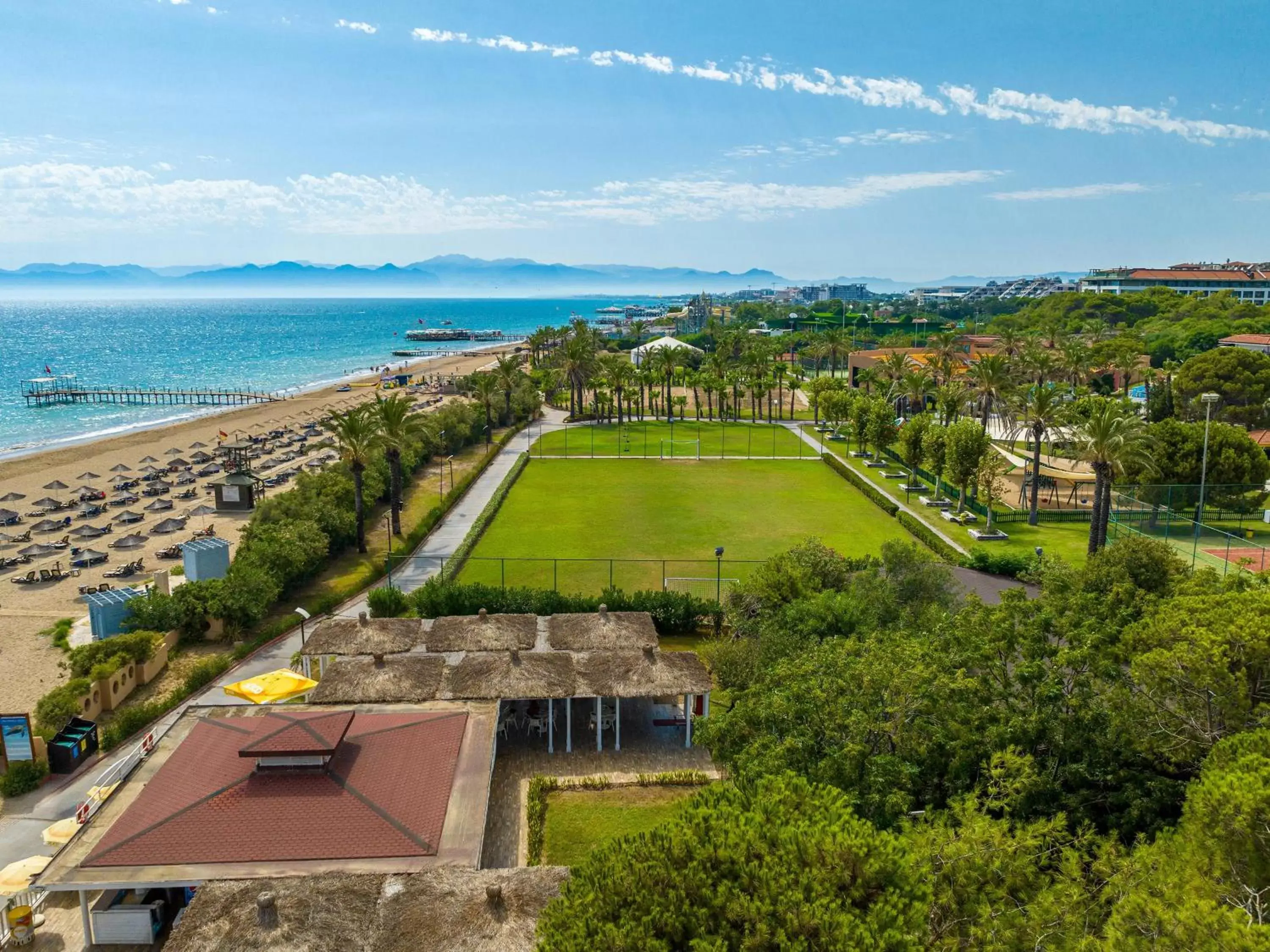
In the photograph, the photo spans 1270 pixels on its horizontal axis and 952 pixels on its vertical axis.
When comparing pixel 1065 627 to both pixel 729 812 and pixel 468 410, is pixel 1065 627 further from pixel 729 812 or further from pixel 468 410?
pixel 468 410

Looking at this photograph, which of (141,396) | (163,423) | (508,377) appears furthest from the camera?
(141,396)

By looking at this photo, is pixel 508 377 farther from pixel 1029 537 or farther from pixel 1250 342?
pixel 1250 342

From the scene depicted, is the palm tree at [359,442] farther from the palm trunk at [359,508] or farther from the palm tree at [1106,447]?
the palm tree at [1106,447]

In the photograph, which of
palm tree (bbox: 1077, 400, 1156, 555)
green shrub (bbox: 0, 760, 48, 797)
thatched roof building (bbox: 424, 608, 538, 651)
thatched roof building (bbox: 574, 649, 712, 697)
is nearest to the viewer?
green shrub (bbox: 0, 760, 48, 797)

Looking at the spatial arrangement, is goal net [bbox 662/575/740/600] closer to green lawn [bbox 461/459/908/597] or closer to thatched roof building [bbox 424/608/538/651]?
green lawn [bbox 461/459/908/597]

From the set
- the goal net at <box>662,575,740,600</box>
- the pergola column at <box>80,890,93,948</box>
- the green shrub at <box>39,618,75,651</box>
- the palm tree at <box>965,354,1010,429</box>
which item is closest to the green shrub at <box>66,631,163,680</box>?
the green shrub at <box>39,618,75,651</box>

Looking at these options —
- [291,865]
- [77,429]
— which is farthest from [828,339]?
[291,865]

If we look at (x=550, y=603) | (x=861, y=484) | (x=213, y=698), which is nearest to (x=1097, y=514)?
(x=861, y=484)
